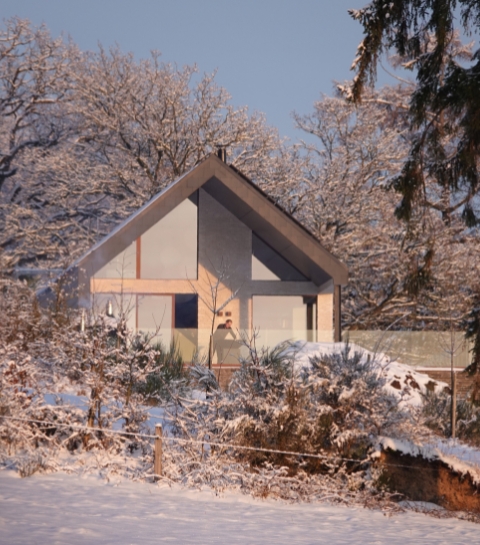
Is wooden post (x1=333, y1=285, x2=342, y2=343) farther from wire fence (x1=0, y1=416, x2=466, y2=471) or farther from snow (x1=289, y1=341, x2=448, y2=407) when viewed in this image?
wire fence (x1=0, y1=416, x2=466, y2=471)

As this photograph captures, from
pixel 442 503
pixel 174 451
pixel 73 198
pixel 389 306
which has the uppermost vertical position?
pixel 73 198

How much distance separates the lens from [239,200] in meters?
21.4

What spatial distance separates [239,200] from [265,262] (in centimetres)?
234

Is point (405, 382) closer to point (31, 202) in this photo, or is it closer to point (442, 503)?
point (442, 503)

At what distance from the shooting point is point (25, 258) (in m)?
31.5

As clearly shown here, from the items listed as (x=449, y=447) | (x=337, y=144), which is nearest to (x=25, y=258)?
(x=337, y=144)

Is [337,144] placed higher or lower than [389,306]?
higher

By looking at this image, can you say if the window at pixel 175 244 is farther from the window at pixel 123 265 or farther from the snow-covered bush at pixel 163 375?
the snow-covered bush at pixel 163 375

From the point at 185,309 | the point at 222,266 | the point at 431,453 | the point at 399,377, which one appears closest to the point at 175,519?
the point at 431,453

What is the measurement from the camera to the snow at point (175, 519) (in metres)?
7.86

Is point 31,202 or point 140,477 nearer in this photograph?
point 140,477

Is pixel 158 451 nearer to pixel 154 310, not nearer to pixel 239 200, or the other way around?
pixel 239 200

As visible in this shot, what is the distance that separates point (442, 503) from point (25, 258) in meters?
22.6

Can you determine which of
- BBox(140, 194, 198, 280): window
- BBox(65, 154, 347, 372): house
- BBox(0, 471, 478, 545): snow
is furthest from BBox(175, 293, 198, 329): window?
BBox(0, 471, 478, 545): snow
